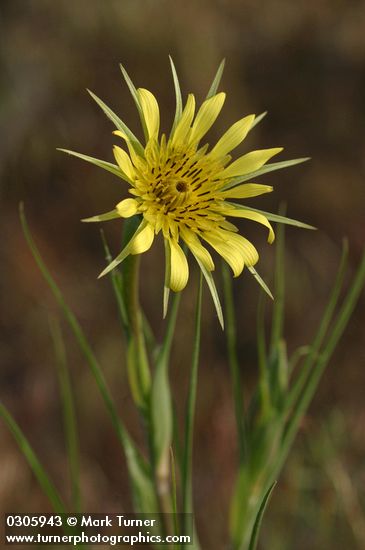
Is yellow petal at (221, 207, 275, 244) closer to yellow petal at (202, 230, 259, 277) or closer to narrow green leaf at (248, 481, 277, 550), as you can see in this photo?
yellow petal at (202, 230, 259, 277)

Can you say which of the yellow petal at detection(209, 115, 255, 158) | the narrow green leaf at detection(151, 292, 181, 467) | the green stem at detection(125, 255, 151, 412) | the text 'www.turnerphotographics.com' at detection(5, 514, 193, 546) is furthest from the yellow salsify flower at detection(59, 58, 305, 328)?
the text 'www.turnerphotographics.com' at detection(5, 514, 193, 546)

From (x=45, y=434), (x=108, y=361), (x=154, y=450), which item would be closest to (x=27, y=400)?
(x=45, y=434)

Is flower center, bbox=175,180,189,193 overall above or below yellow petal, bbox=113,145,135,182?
above

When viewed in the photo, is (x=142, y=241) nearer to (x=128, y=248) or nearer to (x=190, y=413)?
(x=128, y=248)

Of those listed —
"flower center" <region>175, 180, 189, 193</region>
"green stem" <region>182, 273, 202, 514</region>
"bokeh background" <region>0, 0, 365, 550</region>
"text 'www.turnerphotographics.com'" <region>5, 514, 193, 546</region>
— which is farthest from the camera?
"bokeh background" <region>0, 0, 365, 550</region>

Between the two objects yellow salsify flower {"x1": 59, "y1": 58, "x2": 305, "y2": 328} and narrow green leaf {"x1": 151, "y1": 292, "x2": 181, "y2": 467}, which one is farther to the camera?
narrow green leaf {"x1": 151, "y1": 292, "x2": 181, "y2": 467}

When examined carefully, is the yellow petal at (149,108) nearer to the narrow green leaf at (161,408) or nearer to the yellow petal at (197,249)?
the yellow petal at (197,249)

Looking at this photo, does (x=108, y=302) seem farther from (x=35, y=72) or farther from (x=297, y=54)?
(x=297, y=54)
